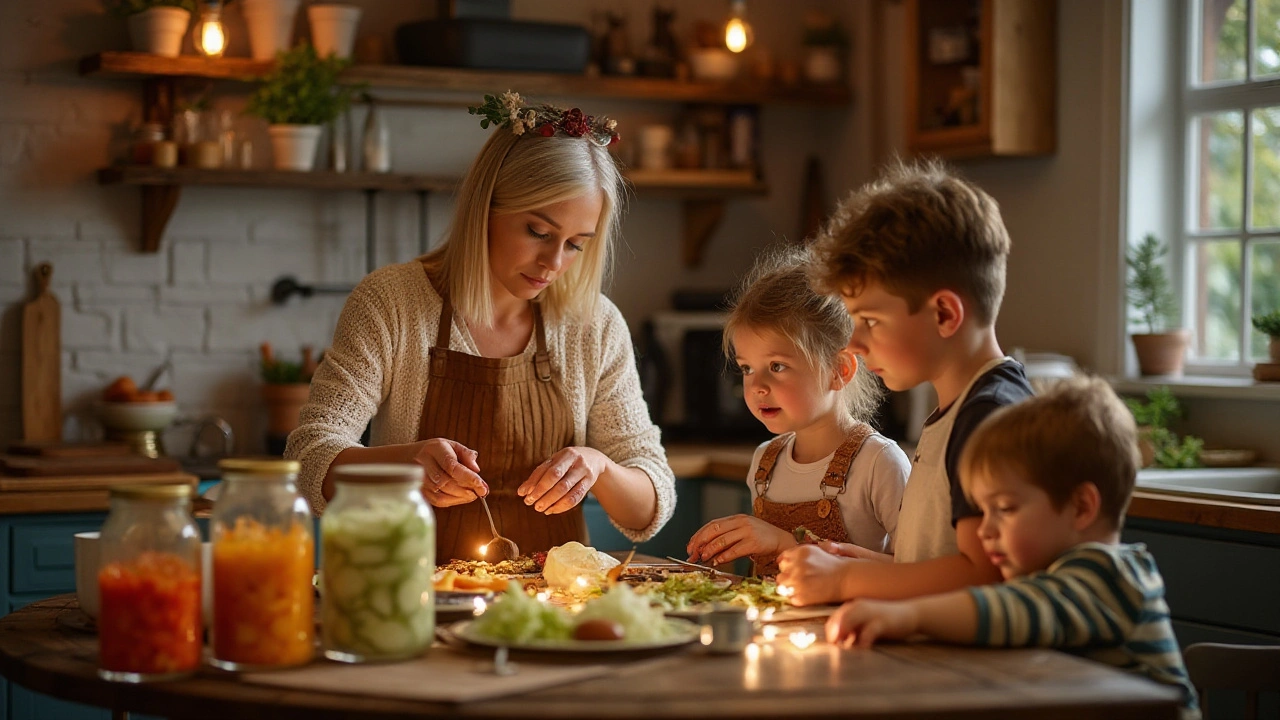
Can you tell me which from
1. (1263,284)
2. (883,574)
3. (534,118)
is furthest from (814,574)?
(1263,284)

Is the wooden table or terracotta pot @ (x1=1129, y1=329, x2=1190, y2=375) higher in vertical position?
terracotta pot @ (x1=1129, y1=329, x2=1190, y2=375)

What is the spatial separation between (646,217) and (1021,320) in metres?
1.30

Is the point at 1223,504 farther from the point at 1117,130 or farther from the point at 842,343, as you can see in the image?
the point at 1117,130

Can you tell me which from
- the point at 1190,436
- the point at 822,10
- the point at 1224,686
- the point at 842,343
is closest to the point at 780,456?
the point at 842,343

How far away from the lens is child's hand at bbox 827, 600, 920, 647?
148cm

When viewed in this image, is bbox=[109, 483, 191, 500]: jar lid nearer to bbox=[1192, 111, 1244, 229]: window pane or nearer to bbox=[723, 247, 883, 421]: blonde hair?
bbox=[723, 247, 883, 421]: blonde hair

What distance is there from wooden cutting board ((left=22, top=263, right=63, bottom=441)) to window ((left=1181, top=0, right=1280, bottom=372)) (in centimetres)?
310

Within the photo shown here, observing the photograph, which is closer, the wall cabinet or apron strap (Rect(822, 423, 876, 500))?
apron strap (Rect(822, 423, 876, 500))

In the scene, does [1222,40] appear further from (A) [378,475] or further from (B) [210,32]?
(A) [378,475]

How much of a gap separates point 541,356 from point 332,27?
1.90 meters

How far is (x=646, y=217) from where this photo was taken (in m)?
4.60

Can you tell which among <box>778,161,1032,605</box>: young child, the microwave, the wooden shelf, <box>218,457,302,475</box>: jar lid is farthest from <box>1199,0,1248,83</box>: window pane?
<box>218,457,302,475</box>: jar lid

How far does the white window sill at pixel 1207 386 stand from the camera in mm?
3240

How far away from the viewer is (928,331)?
5.41 ft
